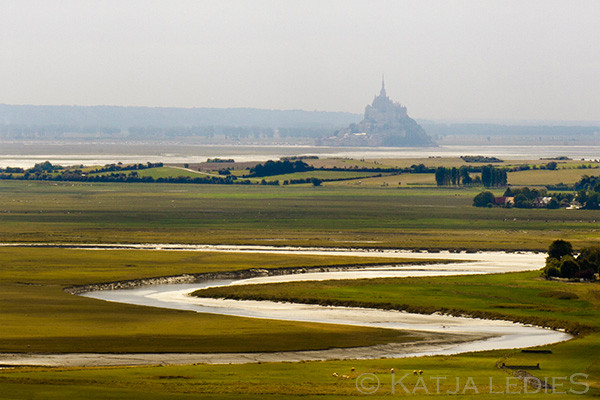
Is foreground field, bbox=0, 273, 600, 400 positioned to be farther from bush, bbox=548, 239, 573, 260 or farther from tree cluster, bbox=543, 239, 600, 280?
bush, bbox=548, 239, 573, 260

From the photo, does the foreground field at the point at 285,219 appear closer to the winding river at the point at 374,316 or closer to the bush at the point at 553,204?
the bush at the point at 553,204

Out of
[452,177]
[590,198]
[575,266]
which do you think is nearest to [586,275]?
[575,266]

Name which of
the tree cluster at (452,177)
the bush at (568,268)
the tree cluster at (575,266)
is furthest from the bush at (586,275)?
the tree cluster at (452,177)

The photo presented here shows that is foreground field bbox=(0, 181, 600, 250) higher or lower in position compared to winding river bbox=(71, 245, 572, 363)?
lower

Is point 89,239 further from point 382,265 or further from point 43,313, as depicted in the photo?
point 43,313

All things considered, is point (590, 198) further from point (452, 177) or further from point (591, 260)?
point (591, 260)

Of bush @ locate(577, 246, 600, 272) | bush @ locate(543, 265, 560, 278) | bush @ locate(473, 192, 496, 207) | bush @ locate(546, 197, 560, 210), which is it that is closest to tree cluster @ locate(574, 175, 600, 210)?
bush @ locate(546, 197, 560, 210)

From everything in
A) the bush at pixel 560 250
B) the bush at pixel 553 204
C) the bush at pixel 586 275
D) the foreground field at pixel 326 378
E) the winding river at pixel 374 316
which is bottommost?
the bush at pixel 553 204

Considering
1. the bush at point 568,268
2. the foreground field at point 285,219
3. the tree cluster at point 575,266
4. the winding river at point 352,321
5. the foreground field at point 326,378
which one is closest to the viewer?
the foreground field at point 326,378

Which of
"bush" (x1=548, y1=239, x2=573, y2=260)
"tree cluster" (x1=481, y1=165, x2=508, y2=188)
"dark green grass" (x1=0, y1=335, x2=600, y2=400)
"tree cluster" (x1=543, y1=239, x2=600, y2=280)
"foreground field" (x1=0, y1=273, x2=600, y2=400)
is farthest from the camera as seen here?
"tree cluster" (x1=481, y1=165, x2=508, y2=188)

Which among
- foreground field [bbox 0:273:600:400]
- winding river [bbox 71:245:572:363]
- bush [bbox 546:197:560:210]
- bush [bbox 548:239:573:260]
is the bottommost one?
bush [bbox 546:197:560:210]
